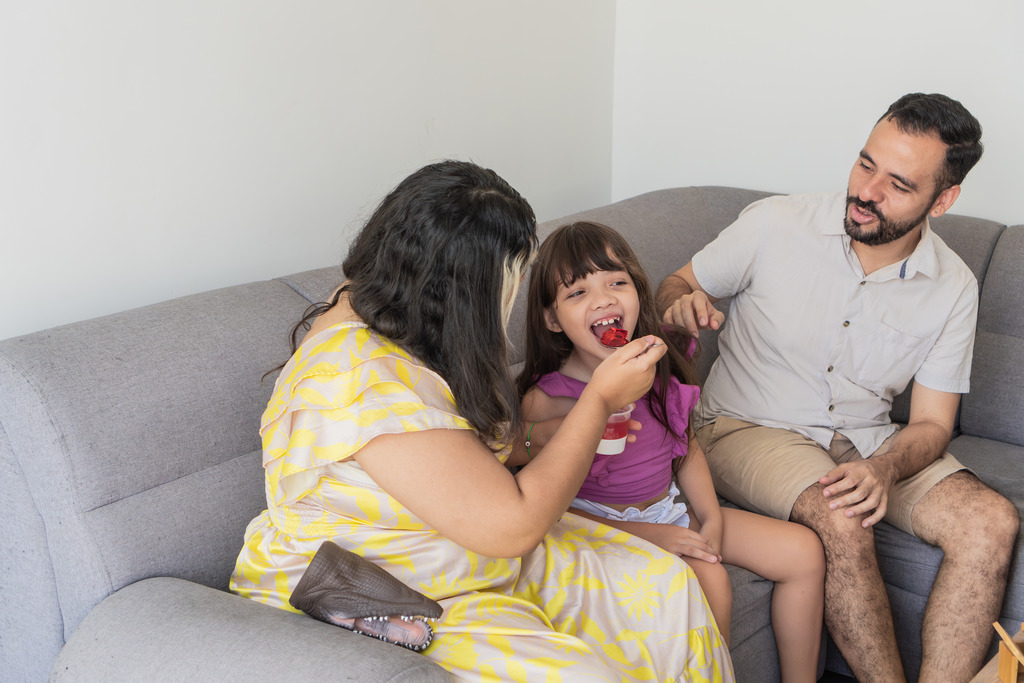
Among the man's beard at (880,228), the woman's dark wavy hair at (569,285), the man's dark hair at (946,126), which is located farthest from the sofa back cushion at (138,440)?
the man's dark hair at (946,126)

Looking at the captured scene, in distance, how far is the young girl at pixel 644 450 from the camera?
1682 millimetres

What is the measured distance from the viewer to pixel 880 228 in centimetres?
195

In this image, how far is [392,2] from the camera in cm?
216

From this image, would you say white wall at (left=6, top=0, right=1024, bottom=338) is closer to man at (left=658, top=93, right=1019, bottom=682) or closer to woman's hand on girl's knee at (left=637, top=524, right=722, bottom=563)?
man at (left=658, top=93, right=1019, bottom=682)

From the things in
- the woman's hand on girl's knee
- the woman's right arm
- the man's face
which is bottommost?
the woman's hand on girl's knee

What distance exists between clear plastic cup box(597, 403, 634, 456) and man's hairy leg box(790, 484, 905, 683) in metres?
0.50

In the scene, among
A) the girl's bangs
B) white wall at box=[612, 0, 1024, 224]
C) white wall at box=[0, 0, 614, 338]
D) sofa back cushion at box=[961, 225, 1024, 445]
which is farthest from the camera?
white wall at box=[612, 0, 1024, 224]

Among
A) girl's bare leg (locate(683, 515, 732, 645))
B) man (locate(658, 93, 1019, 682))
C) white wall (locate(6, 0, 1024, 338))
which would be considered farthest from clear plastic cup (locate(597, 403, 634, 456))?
white wall (locate(6, 0, 1024, 338))

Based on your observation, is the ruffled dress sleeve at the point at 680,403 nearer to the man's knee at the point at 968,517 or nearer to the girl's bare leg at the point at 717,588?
the girl's bare leg at the point at 717,588

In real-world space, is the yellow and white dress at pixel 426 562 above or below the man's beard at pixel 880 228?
below

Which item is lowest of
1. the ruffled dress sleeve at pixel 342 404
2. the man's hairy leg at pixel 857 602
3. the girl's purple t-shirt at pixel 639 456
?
the man's hairy leg at pixel 857 602

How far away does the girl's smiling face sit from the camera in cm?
163

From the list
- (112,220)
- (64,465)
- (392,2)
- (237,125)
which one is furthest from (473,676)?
(392,2)

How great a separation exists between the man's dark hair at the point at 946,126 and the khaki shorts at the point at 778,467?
61 centimetres
